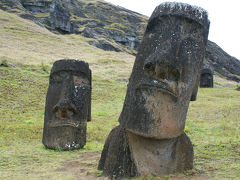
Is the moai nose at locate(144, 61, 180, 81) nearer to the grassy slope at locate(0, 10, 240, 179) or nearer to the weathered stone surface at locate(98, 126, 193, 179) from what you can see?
the weathered stone surface at locate(98, 126, 193, 179)

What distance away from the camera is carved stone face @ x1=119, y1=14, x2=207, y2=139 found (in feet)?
14.9

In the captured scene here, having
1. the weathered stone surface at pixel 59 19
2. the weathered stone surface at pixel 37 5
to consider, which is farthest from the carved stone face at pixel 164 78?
the weathered stone surface at pixel 37 5

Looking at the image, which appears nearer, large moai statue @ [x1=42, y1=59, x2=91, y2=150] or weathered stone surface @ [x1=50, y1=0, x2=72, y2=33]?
large moai statue @ [x1=42, y1=59, x2=91, y2=150]

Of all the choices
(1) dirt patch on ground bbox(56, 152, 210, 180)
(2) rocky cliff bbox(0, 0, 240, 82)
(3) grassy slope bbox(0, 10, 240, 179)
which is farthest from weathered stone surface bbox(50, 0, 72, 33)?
(1) dirt patch on ground bbox(56, 152, 210, 180)

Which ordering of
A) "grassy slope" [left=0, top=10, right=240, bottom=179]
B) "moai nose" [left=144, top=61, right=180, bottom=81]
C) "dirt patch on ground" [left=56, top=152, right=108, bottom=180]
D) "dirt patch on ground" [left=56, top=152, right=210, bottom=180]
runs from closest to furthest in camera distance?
1. "moai nose" [left=144, top=61, right=180, bottom=81]
2. "dirt patch on ground" [left=56, top=152, right=210, bottom=180]
3. "dirt patch on ground" [left=56, top=152, right=108, bottom=180]
4. "grassy slope" [left=0, top=10, right=240, bottom=179]

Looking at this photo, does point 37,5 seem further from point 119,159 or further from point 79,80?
point 119,159

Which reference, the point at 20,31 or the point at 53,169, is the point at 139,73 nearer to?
the point at 53,169

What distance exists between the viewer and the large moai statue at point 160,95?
4.53 m

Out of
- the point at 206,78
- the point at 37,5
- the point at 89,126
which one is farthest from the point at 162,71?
the point at 37,5

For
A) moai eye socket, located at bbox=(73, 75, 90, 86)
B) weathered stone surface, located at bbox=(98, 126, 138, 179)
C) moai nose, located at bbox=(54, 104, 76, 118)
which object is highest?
moai eye socket, located at bbox=(73, 75, 90, 86)

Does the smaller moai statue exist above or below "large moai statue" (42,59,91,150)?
above

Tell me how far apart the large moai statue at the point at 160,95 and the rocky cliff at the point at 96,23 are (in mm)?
45691

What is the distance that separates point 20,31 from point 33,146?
34.4 m

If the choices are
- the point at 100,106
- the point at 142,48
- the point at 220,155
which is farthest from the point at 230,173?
the point at 100,106
